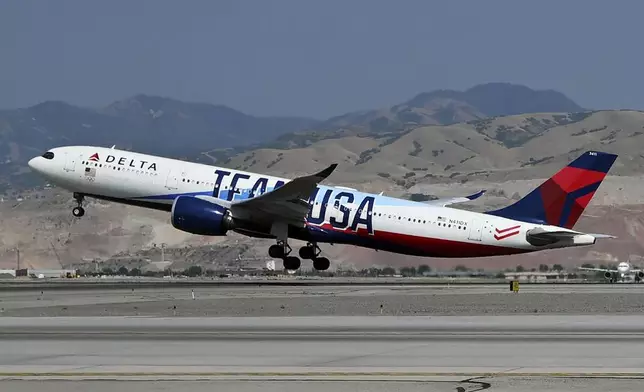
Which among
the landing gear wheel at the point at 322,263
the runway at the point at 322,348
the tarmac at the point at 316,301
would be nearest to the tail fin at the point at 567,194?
the tarmac at the point at 316,301

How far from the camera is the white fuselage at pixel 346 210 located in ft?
206

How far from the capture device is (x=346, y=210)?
63281 mm

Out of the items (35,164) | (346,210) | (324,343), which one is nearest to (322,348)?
(324,343)

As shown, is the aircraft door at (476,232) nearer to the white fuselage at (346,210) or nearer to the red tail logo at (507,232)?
the white fuselage at (346,210)

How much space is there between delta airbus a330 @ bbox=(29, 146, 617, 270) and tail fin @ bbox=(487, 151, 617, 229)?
5 centimetres

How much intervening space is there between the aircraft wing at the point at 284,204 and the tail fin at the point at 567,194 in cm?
1036

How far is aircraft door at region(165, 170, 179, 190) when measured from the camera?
6462cm

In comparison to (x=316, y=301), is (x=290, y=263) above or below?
above

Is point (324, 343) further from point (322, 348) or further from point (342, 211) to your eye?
point (342, 211)

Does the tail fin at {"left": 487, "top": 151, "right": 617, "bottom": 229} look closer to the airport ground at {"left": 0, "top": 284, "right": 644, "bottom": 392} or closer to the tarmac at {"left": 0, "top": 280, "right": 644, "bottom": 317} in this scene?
the tarmac at {"left": 0, "top": 280, "right": 644, "bottom": 317}

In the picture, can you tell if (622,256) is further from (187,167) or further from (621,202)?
(621,202)

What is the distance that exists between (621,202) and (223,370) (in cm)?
13108

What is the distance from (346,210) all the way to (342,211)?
0.70 ft

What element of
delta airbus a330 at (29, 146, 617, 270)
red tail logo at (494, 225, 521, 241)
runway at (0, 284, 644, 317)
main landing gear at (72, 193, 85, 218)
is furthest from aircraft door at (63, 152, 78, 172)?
red tail logo at (494, 225, 521, 241)
